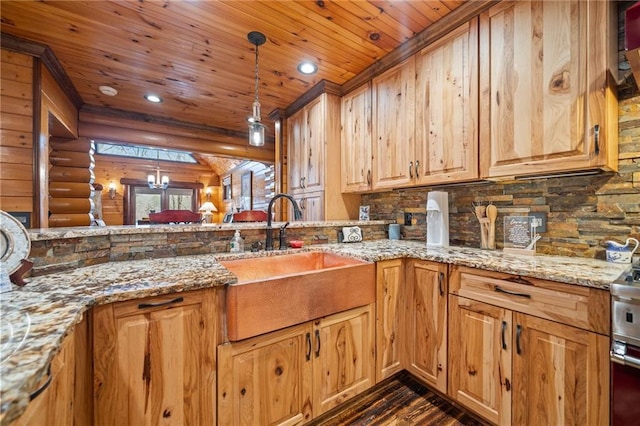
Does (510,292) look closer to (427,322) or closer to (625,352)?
(625,352)

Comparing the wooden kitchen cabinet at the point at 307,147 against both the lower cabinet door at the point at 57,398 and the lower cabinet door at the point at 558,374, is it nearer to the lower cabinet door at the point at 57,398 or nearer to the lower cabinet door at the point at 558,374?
the lower cabinet door at the point at 558,374

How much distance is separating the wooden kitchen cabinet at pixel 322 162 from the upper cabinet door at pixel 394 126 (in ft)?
1.64

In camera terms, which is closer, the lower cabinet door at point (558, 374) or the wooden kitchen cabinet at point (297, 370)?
the lower cabinet door at point (558, 374)

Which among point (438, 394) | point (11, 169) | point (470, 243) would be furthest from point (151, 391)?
point (11, 169)

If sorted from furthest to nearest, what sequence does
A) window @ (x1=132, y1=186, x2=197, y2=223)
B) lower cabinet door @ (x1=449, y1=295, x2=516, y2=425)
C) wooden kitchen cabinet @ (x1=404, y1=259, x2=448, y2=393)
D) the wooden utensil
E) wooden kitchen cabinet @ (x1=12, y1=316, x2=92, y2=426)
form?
window @ (x1=132, y1=186, x2=197, y2=223) < the wooden utensil < wooden kitchen cabinet @ (x1=404, y1=259, x2=448, y2=393) < lower cabinet door @ (x1=449, y1=295, x2=516, y2=425) < wooden kitchen cabinet @ (x1=12, y1=316, x2=92, y2=426)

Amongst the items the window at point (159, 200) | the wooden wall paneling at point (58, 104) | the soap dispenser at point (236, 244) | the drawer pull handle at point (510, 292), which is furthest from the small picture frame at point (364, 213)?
the window at point (159, 200)

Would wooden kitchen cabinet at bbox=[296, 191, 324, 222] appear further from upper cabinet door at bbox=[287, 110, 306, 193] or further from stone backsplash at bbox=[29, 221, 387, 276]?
stone backsplash at bbox=[29, 221, 387, 276]

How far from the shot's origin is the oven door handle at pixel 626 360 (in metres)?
0.93

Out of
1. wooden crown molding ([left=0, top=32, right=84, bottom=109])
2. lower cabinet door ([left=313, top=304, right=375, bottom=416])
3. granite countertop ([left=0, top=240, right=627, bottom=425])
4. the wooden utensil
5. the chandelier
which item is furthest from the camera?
the chandelier

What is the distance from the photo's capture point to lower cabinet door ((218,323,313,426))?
3.88ft

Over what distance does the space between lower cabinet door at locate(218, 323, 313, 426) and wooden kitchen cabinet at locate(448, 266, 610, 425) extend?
0.89 m

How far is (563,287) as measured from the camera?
1.15m

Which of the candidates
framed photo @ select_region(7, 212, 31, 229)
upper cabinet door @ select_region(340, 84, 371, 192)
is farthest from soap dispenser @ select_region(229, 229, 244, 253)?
framed photo @ select_region(7, 212, 31, 229)

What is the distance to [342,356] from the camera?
5.07ft
